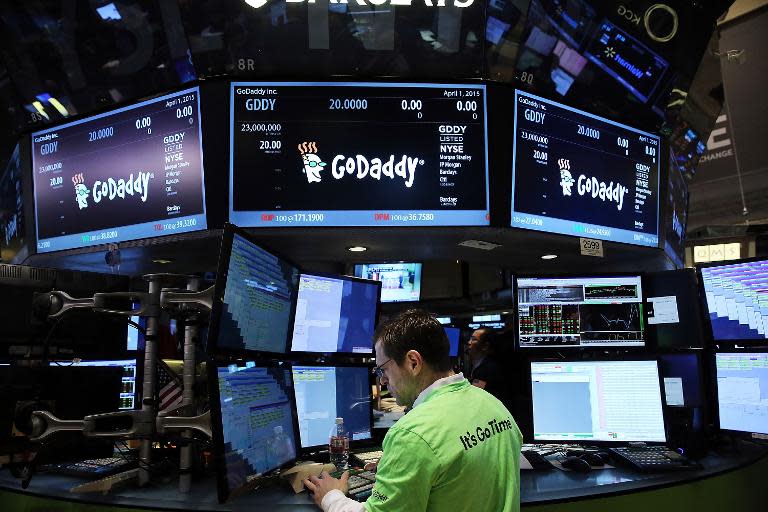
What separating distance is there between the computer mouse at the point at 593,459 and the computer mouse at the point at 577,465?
9 centimetres

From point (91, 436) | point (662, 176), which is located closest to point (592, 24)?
point (662, 176)

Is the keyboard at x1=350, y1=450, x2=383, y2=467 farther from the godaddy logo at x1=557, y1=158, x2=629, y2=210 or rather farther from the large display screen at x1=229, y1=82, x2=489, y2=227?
the godaddy logo at x1=557, y1=158, x2=629, y2=210

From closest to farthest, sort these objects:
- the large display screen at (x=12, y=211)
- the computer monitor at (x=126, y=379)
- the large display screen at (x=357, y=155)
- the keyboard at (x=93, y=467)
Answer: the keyboard at (x=93, y=467) < the computer monitor at (x=126, y=379) < the large display screen at (x=357, y=155) < the large display screen at (x=12, y=211)

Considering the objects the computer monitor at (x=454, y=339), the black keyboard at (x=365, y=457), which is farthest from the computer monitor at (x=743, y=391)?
the computer monitor at (x=454, y=339)

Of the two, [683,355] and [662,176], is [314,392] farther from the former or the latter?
[662,176]

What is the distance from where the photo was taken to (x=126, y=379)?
8.30 feet

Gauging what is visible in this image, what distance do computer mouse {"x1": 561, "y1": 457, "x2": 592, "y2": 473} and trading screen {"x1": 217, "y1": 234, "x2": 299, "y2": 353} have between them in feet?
3.67

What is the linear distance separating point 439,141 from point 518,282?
0.79 m

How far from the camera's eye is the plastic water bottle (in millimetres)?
2221

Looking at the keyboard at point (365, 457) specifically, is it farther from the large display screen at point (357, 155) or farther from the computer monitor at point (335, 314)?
the large display screen at point (357, 155)

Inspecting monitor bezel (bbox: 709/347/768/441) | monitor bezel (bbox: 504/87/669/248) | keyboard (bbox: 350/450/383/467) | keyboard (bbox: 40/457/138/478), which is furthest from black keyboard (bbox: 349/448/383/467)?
monitor bezel (bbox: 709/347/768/441)

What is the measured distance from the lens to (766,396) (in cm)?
247

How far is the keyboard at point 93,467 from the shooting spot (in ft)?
6.43

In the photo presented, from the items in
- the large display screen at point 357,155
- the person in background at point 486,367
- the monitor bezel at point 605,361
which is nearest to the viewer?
the monitor bezel at point 605,361
